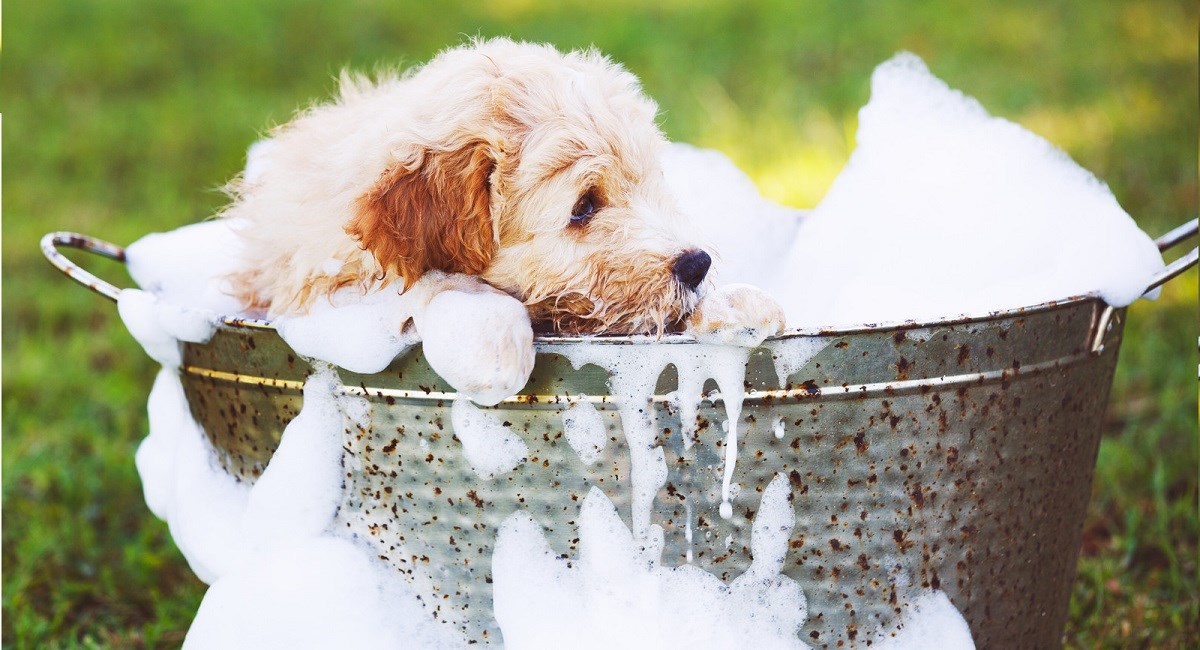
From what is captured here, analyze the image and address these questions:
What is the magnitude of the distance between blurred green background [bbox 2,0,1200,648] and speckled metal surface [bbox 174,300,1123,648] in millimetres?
824

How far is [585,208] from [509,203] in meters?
0.12

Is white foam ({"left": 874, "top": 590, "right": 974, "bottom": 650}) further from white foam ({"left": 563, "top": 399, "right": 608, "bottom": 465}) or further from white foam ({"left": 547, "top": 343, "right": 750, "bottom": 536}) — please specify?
white foam ({"left": 563, "top": 399, "right": 608, "bottom": 465})

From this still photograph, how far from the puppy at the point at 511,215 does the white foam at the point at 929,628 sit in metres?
0.52

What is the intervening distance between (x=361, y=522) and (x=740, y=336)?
25.6 inches

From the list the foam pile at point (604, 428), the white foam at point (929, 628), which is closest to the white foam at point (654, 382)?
the foam pile at point (604, 428)

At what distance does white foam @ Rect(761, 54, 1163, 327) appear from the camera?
180 cm

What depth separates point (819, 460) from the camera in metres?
1.56

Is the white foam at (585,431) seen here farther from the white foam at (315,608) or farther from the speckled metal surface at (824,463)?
the white foam at (315,608)

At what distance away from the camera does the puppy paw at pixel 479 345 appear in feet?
4.73

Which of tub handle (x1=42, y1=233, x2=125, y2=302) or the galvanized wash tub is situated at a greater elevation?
tub handle (x1=42, y1=233, x2=125, y2=302)

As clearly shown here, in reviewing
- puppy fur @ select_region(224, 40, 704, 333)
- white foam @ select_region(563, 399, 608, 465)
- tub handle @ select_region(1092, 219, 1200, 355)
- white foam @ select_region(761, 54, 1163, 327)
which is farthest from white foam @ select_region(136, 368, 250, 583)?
tub handle @ select_region(1092, 219, 1200, 355)

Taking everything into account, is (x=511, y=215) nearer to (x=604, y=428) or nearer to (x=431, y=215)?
(x=431, y=215)

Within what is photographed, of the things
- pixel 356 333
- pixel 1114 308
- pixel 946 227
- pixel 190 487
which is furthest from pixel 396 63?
pixel 1114 308

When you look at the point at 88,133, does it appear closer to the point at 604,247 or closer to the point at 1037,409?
the point at 604,247
